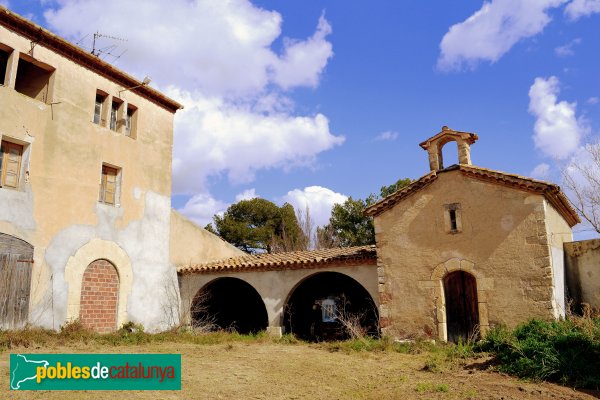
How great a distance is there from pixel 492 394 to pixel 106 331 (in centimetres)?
1056

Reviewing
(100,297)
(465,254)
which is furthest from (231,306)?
(465,254)

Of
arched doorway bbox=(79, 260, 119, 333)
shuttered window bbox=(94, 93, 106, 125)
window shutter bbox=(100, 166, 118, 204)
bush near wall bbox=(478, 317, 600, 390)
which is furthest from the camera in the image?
shuttered window bbox=(94, 93, 106, 125)

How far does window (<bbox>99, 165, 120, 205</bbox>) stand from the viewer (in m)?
13.9

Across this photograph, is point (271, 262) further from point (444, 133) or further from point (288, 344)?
point (444, 133)

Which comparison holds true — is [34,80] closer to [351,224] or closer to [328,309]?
[328,309]

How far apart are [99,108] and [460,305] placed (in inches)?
475

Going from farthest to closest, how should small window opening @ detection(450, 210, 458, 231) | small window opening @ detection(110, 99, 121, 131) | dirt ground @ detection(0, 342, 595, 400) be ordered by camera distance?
small window opening @ detection(110, 99, 121, 131), small window opening @ detection(450, 210, 458, 231), dirt ground @ detection(0, 342, 595, 400)

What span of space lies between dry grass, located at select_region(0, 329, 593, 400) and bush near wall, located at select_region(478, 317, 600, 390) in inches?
15.2

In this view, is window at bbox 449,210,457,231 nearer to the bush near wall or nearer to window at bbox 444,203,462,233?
window at bbox 444,203,462,233

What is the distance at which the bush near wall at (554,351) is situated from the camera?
7836 millimetres

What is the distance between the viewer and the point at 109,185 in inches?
554

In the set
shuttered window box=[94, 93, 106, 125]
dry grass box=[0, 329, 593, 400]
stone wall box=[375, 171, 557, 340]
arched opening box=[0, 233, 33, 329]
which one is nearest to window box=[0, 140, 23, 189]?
arched opening box=[0, 233, 33, 329]

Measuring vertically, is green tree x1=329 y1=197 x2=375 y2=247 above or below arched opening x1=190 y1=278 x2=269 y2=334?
above

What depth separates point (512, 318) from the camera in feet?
34.7
